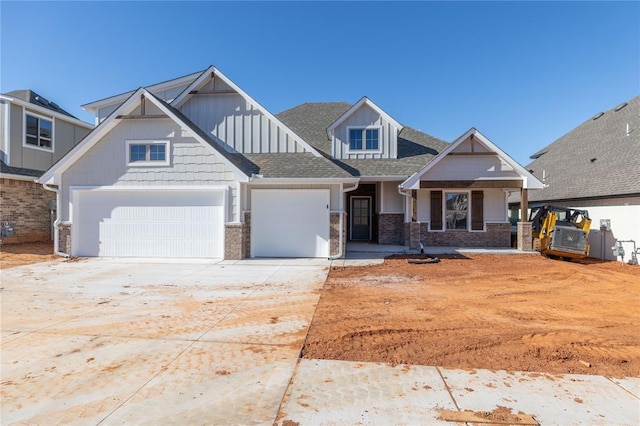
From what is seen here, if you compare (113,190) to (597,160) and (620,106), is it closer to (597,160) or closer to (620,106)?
(597,160)

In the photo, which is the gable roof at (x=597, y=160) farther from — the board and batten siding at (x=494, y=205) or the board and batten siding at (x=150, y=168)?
the board and batten siding at (x=150, y=168)

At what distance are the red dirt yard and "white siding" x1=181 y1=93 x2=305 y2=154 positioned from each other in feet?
20.1

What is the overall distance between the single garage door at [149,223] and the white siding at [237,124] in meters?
2.70

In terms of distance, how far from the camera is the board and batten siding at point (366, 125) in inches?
562

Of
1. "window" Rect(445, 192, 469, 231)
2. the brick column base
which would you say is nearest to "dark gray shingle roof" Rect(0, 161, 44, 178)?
"window" Rect(445, 192, 469, 231)

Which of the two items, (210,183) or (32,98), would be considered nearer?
(210,183)

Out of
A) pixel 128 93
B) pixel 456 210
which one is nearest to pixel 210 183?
pixel 128 93

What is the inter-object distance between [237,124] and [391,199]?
24.3 ft

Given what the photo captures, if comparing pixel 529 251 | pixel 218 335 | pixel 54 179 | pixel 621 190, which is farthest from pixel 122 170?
pixel 621 190

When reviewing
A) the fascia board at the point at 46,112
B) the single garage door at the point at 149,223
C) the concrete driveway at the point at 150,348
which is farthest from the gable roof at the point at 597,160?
the fascia board at the point at 46,112

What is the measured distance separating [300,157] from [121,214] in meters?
6.76

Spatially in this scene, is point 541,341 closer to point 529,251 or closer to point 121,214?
point 529,251

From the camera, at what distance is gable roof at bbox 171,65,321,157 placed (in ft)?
40.7

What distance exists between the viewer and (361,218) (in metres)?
16.6
